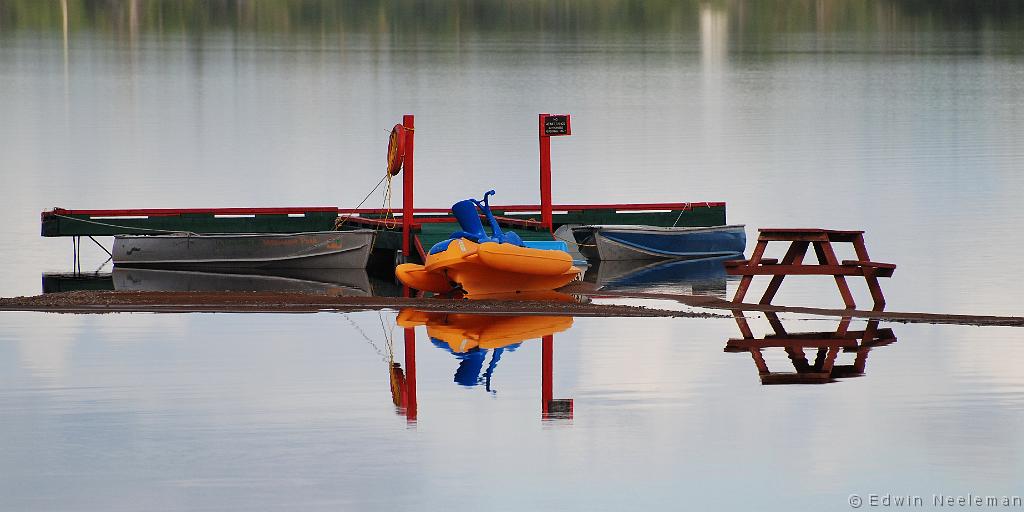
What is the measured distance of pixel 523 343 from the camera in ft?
59.7

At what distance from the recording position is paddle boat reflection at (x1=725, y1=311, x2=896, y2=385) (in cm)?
1658

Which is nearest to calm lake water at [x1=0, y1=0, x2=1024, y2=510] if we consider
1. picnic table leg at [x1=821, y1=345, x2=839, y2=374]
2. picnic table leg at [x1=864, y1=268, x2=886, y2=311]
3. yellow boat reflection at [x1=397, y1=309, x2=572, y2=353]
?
yellow boat reflection at [x1=397, y1=309, x2=572, y2=353]

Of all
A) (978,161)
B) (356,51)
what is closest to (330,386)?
(978,161)

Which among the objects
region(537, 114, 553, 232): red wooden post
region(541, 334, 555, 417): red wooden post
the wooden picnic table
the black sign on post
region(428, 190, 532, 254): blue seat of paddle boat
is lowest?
region(541, 334, 555, 417): red wooden post

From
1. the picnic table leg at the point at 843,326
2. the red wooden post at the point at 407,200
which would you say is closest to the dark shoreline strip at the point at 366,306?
the picnic table leg at the point at 843,326

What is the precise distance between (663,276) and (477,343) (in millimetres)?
7568

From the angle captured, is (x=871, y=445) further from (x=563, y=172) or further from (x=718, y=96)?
(x=718, y=96)

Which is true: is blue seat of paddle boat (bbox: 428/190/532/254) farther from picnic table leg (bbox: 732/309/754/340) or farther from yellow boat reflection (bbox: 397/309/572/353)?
picnic table leg (bbox: 732/309/754/340)

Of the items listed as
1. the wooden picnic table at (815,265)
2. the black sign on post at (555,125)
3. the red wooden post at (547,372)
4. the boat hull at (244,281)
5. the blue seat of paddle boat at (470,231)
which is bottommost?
the red wooden post at (547,372)

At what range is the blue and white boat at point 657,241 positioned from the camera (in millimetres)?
26422

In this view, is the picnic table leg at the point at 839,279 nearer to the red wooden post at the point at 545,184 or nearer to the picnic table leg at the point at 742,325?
the picnic table leg at the point at 742,325

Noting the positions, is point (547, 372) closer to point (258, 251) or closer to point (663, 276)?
point (663, 276)

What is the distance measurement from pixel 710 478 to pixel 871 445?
1.54 meters

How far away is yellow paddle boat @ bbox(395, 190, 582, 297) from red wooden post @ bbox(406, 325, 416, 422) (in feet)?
10.1
